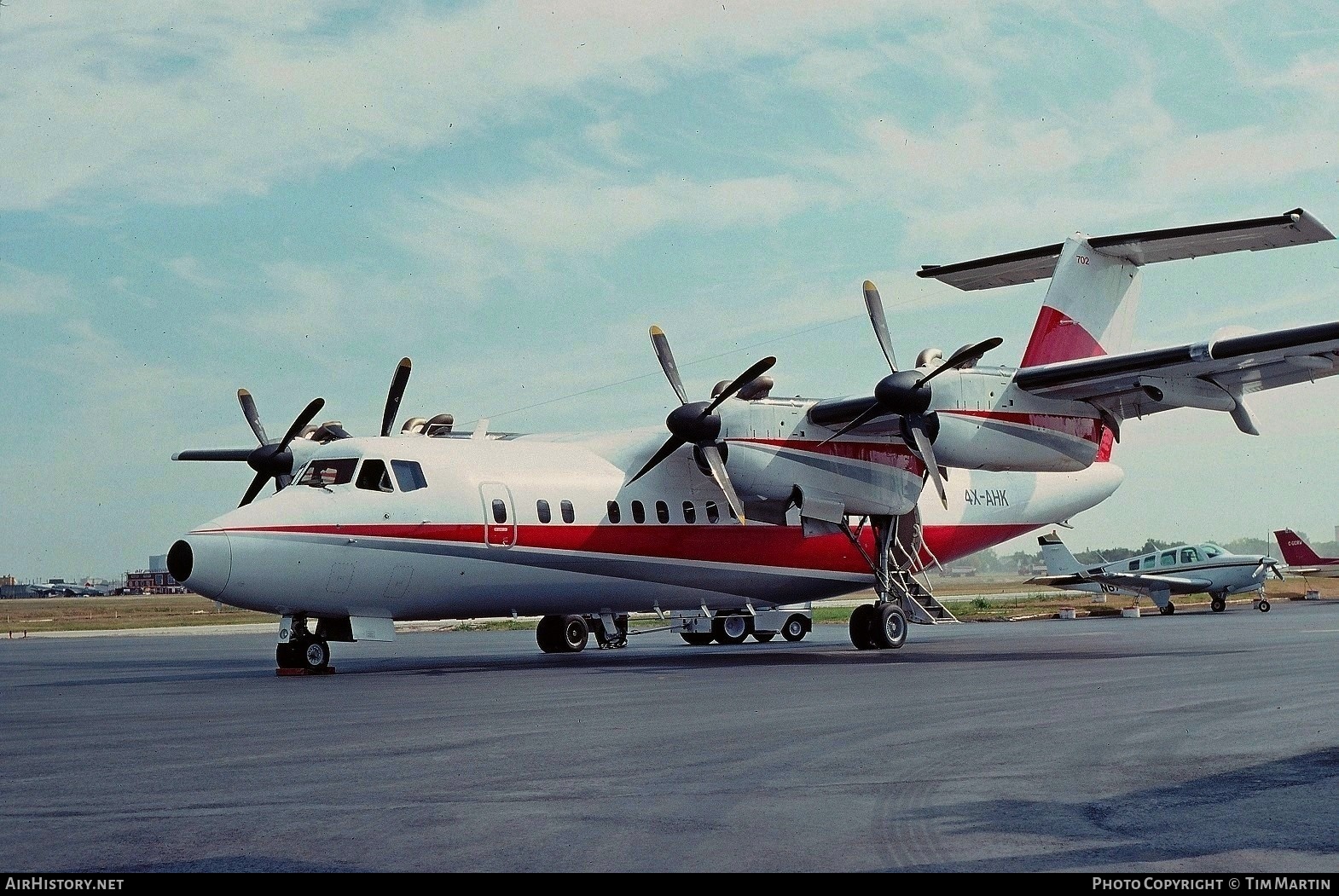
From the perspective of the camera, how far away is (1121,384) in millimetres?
24469

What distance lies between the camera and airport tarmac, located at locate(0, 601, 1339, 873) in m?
6.80

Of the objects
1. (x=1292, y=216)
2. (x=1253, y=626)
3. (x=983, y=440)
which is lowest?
(x=1253, y=626)

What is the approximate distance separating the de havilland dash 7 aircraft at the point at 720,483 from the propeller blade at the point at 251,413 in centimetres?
6

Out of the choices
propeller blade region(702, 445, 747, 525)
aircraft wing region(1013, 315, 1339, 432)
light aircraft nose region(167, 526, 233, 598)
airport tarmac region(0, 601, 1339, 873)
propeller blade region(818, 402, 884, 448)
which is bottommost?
airport tarmac region(0, 601, 1339, 873)

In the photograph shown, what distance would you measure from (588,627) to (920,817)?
22.9 meters

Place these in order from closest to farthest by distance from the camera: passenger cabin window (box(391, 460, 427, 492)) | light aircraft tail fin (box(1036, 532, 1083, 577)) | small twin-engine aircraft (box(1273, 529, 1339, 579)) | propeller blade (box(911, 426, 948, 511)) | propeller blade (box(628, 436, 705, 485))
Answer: passenger cabin window (box(391, 460, 427, 492))
propeller blade (box(911, 426, 948, 511))
propeller blade (box(628, 436, 705, 485))
light aircraft tail fin (box(1036, 532, 1083, 577))
small twin-engine aircraft (box(1273, 529, 1339, 579))

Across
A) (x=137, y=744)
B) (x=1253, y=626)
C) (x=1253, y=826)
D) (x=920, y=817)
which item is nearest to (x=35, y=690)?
(x=137, y=744)

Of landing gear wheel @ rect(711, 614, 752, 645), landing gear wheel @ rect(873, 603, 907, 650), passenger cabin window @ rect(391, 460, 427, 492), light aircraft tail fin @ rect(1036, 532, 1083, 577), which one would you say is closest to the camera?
passenger cabin window @ rect(391, 460, 427, 492)

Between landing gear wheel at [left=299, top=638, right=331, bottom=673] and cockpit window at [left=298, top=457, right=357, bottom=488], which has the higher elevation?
cockpit window at [left=298, top=457, right=357, bottom=488]

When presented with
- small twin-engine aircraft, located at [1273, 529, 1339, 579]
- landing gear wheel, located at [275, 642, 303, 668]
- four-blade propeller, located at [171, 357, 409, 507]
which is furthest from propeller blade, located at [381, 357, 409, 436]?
small twin-engine aircraft, located at [1273, 529, 1339, 579]

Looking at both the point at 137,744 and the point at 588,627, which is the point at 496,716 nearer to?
the point at 137,744

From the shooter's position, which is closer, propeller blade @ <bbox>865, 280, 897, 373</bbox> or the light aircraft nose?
the light aircraft nose

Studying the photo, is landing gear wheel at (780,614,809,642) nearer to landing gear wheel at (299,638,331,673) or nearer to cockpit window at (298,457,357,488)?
landing gear wheel at (299,638,331,673)

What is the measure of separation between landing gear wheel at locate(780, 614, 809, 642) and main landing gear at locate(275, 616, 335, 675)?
546 inches
